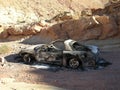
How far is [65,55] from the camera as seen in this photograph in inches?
657

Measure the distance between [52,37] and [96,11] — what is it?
5.82m

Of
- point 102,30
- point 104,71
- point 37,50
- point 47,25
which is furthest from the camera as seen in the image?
point 47,25

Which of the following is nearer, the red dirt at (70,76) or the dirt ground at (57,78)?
the dirt ground at (57,78)

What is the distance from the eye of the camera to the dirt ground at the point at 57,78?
43.3 ft

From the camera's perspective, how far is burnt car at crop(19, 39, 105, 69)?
16500 mm

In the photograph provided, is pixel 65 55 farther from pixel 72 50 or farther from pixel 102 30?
pixel 102 30

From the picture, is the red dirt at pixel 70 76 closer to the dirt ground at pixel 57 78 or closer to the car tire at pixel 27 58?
the dirt ground at pixel 57 78

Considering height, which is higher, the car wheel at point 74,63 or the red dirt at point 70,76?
the car wheel at point 74,63

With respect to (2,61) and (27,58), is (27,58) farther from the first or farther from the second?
(2,61)

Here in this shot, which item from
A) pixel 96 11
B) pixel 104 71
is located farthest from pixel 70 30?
pixel 104 71

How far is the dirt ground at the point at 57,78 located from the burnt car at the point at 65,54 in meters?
0.50

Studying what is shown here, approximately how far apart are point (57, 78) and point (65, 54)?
85.3 inches

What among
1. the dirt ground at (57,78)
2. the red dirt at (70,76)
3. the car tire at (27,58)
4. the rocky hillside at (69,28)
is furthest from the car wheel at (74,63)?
the rocky hillside at (69,28)

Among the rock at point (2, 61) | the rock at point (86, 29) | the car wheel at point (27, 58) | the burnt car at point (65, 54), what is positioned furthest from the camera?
the rock at point (86, 29)
